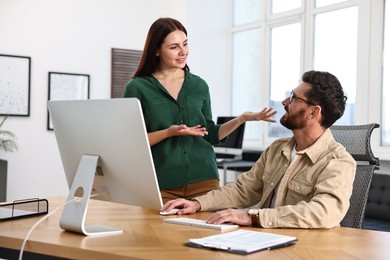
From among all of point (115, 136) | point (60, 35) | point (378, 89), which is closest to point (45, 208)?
point (115, 136)

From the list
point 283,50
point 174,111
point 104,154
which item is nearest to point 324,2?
point 283,50

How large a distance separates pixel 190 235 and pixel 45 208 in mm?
713

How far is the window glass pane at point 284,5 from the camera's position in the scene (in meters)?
6.36

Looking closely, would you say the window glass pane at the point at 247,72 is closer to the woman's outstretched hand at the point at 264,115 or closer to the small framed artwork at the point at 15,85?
the small framed artwork at the point at 15,85

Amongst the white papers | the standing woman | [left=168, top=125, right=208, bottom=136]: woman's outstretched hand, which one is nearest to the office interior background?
the standing woman

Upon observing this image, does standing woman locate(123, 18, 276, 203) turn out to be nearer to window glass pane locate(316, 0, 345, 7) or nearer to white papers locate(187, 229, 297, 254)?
white papers locate(187, 229, 297, 254)

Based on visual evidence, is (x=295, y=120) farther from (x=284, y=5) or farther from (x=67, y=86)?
(x=284, y=5)

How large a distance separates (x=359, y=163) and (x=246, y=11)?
5.09 m

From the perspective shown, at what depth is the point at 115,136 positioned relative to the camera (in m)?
1.69

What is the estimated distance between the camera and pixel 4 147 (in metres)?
5.62

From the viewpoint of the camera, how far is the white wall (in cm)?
590

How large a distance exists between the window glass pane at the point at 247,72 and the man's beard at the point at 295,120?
4768mm

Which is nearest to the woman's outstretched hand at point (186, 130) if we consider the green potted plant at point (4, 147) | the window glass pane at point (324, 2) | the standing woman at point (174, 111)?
the standing woman at point (174, 111)

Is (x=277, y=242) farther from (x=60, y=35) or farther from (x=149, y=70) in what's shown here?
(x=60, y=35)
